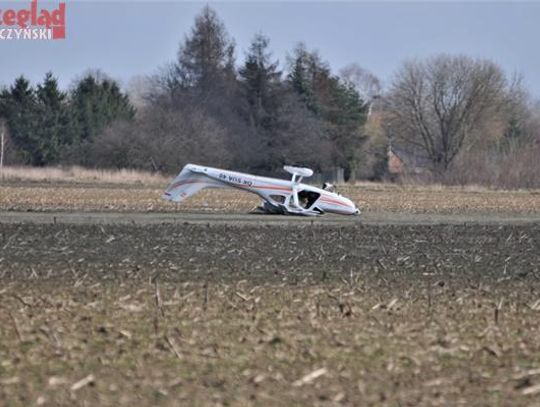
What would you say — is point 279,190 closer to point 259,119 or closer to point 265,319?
point 265,319

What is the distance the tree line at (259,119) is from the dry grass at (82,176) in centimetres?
556

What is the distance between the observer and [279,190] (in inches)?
1174

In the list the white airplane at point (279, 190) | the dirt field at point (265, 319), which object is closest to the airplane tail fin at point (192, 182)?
the white airplane at point (279, 190)

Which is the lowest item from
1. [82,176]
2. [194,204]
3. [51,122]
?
[194,204]

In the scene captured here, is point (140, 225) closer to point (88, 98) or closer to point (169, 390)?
point (169, 390)

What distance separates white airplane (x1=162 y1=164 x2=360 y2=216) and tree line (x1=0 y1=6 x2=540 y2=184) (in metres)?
42.8

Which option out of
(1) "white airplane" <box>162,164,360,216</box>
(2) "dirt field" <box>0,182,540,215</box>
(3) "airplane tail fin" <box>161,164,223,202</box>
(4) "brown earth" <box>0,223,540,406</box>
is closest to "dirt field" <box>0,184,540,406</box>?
(4) "brown earth" <box>0,223,540,406</box>

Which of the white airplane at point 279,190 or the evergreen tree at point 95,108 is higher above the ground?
the evergreen tree at point 95,108

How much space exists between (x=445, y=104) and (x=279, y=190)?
60.7 meters

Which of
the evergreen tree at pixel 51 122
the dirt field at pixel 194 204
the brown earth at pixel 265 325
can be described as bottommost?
the brown earth at pixel 265 325

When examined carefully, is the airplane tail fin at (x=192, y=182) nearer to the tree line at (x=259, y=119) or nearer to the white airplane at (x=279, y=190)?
the white airplane at (x=279, y=190)

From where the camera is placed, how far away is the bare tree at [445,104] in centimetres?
8681

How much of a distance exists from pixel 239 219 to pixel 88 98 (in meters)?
62.8

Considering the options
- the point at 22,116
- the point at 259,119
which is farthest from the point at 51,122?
the point at 259,119
